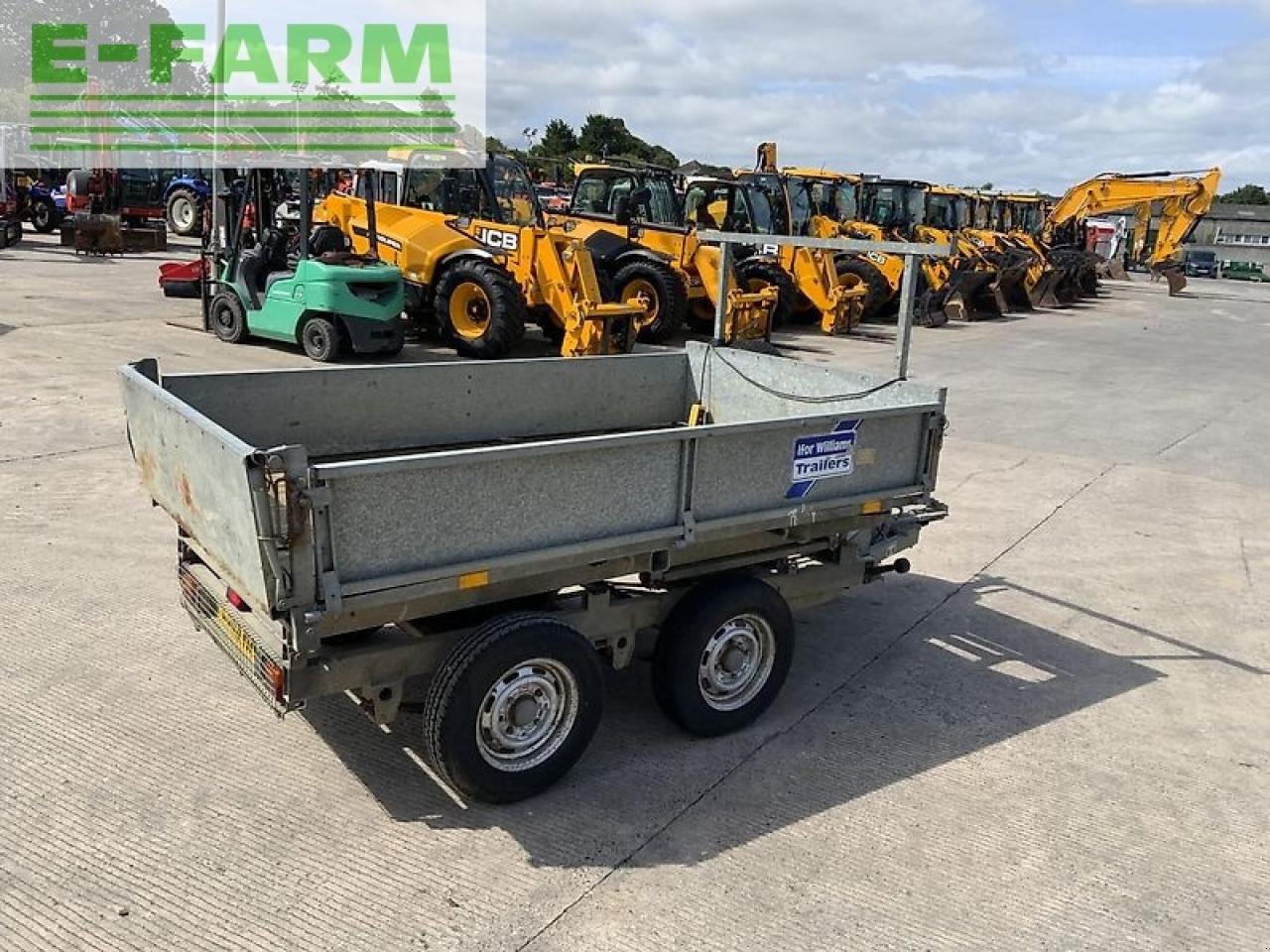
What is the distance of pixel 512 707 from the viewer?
11.7 feet

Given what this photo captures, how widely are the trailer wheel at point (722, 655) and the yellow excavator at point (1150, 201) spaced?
29.8 meters

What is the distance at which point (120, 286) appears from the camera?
1745cm

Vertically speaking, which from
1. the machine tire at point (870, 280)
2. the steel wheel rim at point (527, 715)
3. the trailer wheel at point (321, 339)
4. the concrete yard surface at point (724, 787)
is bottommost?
the concrete yard surface at point (724, 787)

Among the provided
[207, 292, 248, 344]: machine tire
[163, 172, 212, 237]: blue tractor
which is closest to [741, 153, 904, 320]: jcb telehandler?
[207, 292, 248, 344]: machine tire

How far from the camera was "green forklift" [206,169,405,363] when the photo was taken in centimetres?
1132

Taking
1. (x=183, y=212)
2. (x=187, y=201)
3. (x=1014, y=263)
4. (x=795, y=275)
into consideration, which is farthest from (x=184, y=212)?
(x=1014, y=263)

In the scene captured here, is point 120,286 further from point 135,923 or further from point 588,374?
point 135,923

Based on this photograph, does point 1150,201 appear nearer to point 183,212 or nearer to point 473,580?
point 183,212

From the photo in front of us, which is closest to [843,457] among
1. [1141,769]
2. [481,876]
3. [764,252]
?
[1141,769]

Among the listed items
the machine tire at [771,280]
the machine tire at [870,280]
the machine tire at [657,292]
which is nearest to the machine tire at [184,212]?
the machine tire at [657,292]

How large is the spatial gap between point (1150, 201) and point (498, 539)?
31.8m

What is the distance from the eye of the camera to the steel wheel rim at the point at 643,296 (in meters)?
14.5

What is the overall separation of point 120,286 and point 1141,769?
17.6 meters

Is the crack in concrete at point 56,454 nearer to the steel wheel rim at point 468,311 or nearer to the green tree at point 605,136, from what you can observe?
the steel wheel rim at point 468,311
